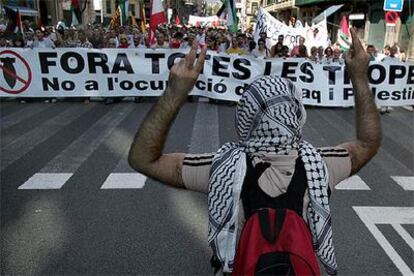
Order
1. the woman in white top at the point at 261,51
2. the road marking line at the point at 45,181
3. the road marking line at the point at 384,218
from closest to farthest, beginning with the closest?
the road marking line at the point at 384,218 < the road marking line at the point at 45,181 < the woman in white top at the point at 261,51

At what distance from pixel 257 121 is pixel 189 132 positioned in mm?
6833

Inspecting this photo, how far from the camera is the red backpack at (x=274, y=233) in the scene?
4.59ft

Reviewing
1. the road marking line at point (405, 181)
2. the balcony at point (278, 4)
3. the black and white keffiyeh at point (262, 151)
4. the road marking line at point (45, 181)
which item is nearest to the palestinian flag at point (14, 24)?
the road marking line at point (45, 181)

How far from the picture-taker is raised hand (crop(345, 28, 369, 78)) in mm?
1853

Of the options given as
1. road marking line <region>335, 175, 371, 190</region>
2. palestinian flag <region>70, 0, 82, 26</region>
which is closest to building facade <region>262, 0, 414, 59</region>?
palestinian flag <region>70, 0, 82, 26</region>

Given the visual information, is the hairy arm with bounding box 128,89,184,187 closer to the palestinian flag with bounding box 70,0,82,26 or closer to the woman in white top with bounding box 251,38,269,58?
the woman in white top with bounding box 251,38,269,58

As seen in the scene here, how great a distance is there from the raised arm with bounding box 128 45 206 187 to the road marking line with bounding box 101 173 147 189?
12.5 feet

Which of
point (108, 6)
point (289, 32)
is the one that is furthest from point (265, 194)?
point (108, 6)

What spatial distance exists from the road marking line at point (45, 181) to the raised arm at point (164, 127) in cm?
408

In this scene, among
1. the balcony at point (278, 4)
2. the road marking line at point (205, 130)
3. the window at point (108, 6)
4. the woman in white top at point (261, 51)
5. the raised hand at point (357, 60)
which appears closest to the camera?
the raised hand at point (357, 60)

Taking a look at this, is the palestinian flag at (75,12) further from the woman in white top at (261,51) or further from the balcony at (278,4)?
the balcony at (278,4)

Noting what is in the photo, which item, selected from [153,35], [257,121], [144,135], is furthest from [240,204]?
[153,35]

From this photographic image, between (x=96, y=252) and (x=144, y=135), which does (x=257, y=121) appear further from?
(x=96, y=252)

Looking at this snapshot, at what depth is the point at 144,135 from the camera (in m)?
1.64
